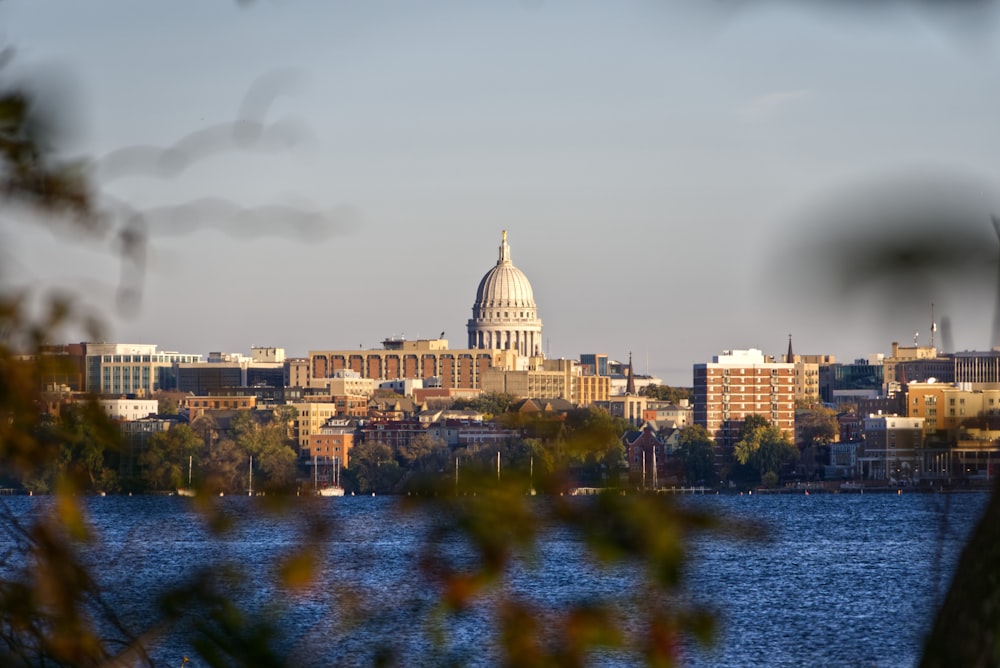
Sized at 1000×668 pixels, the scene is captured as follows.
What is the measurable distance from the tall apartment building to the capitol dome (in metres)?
33.7

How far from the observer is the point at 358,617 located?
83.4 inches

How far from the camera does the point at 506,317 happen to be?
5039 inches

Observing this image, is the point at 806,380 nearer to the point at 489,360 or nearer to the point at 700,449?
the point at 489,360

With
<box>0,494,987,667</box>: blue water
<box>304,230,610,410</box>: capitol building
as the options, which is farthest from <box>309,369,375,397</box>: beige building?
<box>0,494,987,667</box>: blue water

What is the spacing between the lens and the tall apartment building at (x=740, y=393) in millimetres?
91938

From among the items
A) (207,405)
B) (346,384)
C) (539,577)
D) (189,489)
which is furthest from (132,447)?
(346,384)

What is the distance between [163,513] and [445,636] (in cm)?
97

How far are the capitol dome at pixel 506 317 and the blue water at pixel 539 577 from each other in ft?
162

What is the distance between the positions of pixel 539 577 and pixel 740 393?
87610 mm

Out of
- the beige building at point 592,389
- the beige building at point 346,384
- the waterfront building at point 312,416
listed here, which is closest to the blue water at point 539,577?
the waterfront building at point 312,416

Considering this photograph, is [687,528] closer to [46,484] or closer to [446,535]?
[446,535]

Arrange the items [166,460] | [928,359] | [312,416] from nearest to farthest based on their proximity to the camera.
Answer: [166,460] < [928,359] < [312,416]

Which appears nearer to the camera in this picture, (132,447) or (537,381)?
(132,447)

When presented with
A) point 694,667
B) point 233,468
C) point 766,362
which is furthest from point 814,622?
point 766,362
